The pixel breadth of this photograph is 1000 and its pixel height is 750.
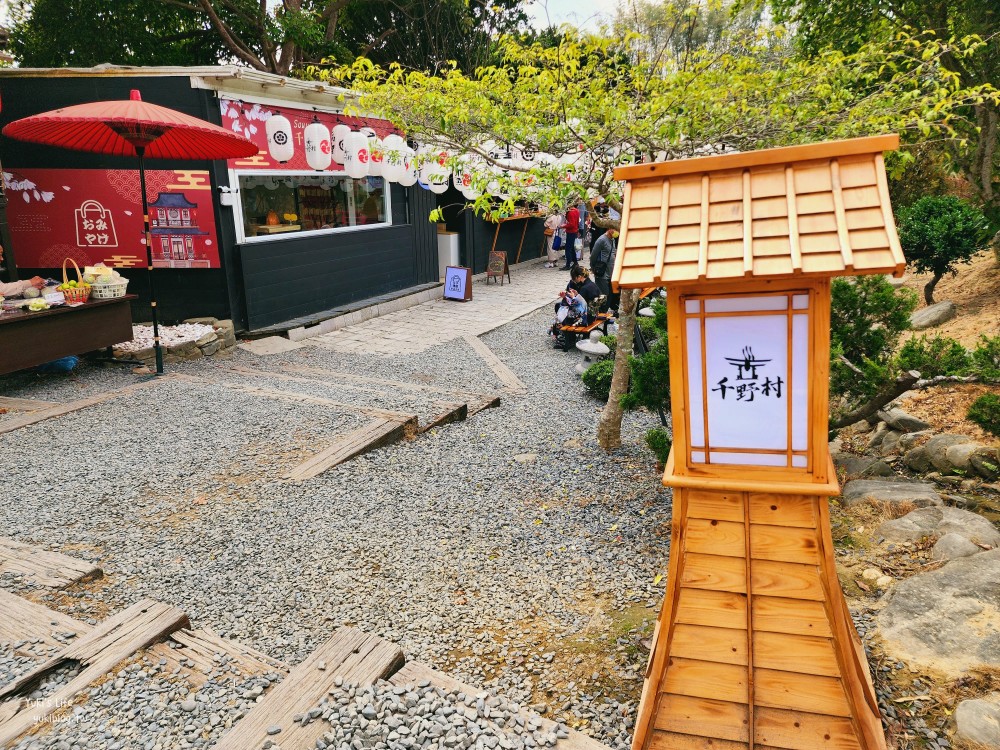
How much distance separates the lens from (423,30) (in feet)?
61.7

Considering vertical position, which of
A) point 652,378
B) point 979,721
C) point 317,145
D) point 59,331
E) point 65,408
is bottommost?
point 979,721

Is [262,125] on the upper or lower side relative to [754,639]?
upper

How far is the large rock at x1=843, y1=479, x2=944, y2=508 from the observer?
4770 mm

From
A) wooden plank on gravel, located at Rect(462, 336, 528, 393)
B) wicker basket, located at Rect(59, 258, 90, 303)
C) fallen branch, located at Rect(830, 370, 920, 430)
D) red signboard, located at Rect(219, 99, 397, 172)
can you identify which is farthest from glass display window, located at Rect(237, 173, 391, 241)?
fallen branch, located at Rect(830, 370, 920, 430)

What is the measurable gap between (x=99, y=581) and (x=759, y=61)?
6.28 metres

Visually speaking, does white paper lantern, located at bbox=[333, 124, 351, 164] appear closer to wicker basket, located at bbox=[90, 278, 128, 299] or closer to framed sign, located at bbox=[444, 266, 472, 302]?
wicker basket, located at bbox=[90, 278, 128, 299]

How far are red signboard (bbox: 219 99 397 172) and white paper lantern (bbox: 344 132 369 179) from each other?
0.59 metres

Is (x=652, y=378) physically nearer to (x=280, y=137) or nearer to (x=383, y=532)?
(x=383, y=532)

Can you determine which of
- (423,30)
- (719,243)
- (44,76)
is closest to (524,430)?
(719,243)

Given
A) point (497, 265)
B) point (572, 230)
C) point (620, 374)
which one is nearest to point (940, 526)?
point (620, 374)

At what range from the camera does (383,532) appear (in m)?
4.92

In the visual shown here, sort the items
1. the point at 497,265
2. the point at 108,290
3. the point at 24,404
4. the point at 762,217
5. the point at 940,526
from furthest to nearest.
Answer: the point at 497,265, the point at 108,290, the point at 24,404, the point at 940,526, the point at 762,217

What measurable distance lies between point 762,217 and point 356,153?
8.52 metres

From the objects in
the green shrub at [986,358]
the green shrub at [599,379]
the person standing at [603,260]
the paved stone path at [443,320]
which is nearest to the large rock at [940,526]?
the green shrub at [986,358]
